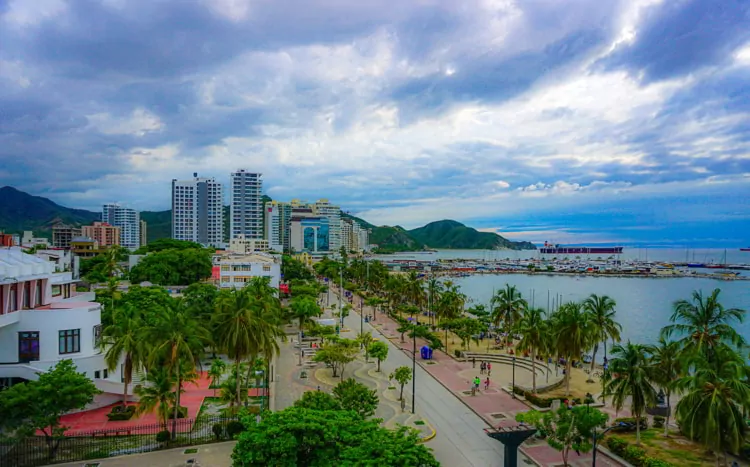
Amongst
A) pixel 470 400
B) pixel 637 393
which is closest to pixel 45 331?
pixel 470 400

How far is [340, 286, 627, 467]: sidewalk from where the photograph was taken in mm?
23122

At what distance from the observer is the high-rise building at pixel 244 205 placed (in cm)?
18138

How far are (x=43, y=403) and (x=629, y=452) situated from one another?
26754 mm

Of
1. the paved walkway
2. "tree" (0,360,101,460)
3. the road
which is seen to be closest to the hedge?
the road

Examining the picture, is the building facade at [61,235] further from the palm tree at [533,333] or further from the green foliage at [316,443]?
the green foliage at [316,443]

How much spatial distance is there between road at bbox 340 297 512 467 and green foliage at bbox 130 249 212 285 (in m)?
54.8

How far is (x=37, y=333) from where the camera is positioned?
27594 mm

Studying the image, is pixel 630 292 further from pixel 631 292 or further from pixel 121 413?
pixel 121 413

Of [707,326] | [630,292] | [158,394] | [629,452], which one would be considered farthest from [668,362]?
[630,292]

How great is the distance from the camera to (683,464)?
2238cm

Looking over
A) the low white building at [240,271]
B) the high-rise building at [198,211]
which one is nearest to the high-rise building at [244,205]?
the high-rise building at [198,211]

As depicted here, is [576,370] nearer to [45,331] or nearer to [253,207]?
[45,331]

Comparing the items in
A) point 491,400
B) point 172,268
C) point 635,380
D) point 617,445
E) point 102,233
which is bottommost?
point 491,400

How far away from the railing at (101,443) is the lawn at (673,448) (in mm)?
20908
